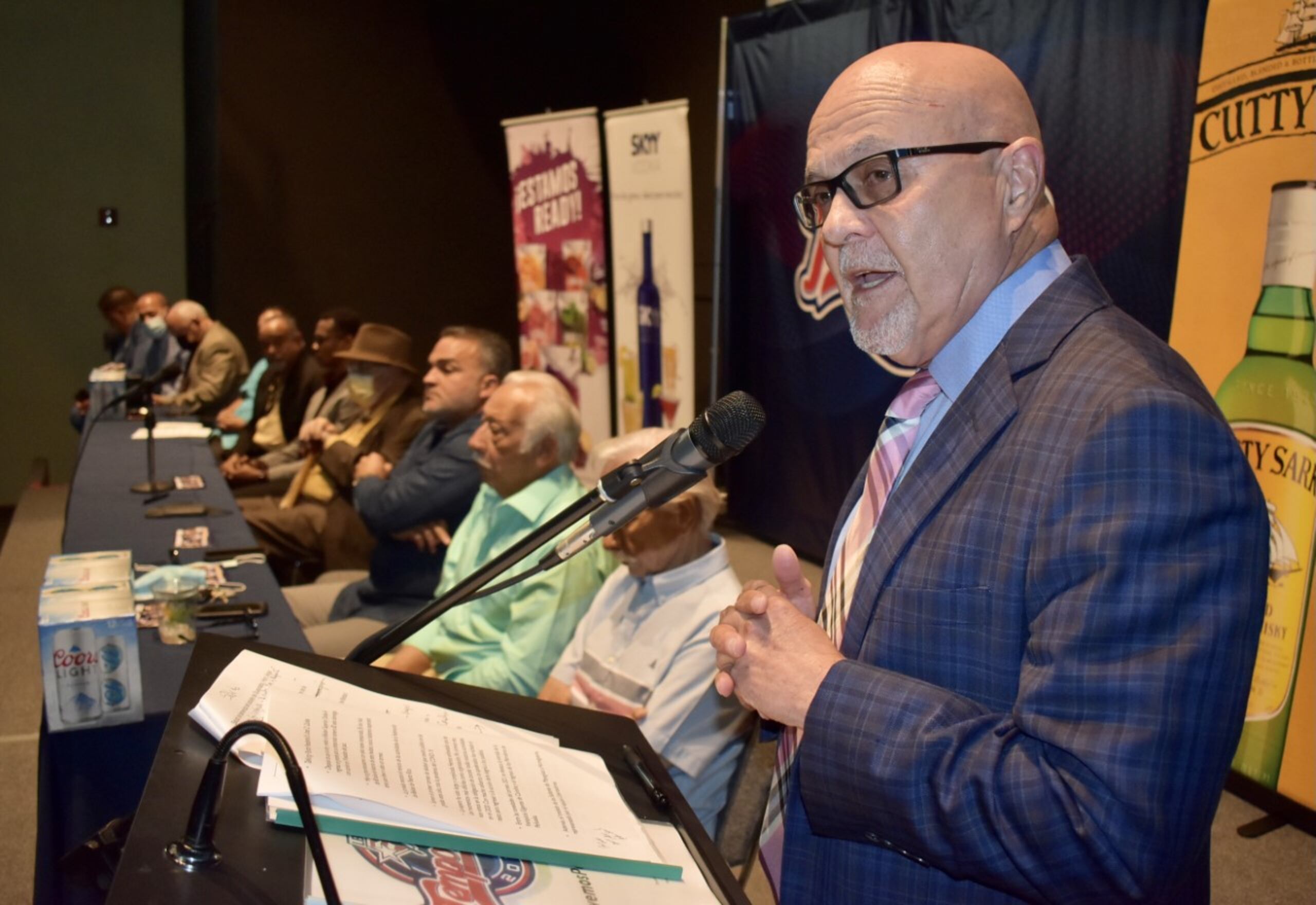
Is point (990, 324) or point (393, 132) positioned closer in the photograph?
point (990, 324)

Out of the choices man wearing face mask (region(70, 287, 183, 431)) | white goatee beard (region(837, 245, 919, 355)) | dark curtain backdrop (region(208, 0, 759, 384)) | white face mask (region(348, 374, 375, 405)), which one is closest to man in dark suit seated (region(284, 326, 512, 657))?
white face mask (region(348, 374, 375, 405))

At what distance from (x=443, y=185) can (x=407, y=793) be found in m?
7.62

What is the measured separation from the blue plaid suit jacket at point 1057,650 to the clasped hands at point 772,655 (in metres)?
0.03

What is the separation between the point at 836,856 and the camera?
1.05 metres

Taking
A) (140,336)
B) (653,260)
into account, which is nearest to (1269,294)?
(653,260)

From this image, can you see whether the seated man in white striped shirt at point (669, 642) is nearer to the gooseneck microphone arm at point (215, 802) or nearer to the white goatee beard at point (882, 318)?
the white goatee beard at point (882, 318)

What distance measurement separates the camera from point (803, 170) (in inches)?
193

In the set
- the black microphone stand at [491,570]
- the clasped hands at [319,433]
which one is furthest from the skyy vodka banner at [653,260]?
the black microphone stand at [491,570]

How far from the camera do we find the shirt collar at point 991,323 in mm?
1091

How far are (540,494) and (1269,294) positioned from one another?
1.78 m

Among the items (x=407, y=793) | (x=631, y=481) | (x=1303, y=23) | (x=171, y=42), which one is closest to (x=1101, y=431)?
(x=631, y=481)

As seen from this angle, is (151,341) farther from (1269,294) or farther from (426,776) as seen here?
(426,776)

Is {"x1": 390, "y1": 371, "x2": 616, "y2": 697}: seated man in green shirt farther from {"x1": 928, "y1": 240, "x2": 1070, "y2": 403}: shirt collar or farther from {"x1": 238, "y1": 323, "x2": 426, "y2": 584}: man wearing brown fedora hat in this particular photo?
{"x1": 928, "y1": 240, "x2": 1070, "y2": 403}: shirt collar

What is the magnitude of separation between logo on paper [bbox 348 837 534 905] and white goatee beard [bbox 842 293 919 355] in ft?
1.90
